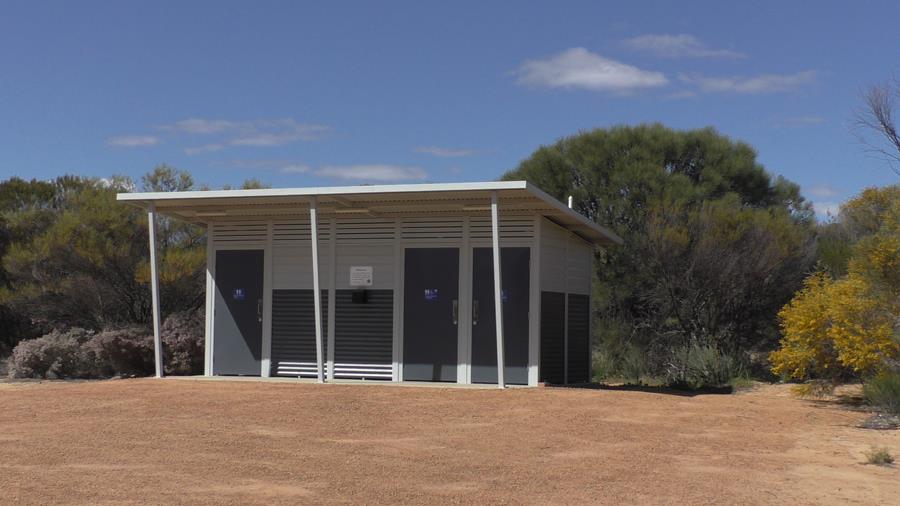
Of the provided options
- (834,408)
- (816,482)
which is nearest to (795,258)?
(834,408)

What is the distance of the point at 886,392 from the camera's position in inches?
503

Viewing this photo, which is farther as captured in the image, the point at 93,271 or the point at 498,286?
the point at 93,271

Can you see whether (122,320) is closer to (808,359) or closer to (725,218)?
(725,218)

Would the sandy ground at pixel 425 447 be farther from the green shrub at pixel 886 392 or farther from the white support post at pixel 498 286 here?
the white support post at pixel 498 286

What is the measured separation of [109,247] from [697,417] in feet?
49.1

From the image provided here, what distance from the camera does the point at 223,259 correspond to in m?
17.9

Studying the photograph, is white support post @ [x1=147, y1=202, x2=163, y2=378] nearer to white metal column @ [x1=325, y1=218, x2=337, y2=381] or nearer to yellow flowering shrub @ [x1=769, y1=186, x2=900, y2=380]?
white metal column @ [x1=325, y1=218, x2=337, y2=381]

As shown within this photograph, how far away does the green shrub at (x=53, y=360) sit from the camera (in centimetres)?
2069

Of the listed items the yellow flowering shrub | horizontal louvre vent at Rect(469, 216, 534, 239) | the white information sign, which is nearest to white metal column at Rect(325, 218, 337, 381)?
the white information sign

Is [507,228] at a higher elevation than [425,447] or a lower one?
higher

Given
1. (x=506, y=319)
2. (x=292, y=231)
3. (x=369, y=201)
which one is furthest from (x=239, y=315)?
(x=506, y=319)

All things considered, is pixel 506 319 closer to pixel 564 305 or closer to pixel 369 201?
pixel 564 305

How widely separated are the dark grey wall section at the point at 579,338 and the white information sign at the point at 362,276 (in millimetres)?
3754

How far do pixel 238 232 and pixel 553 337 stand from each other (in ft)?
19.3
